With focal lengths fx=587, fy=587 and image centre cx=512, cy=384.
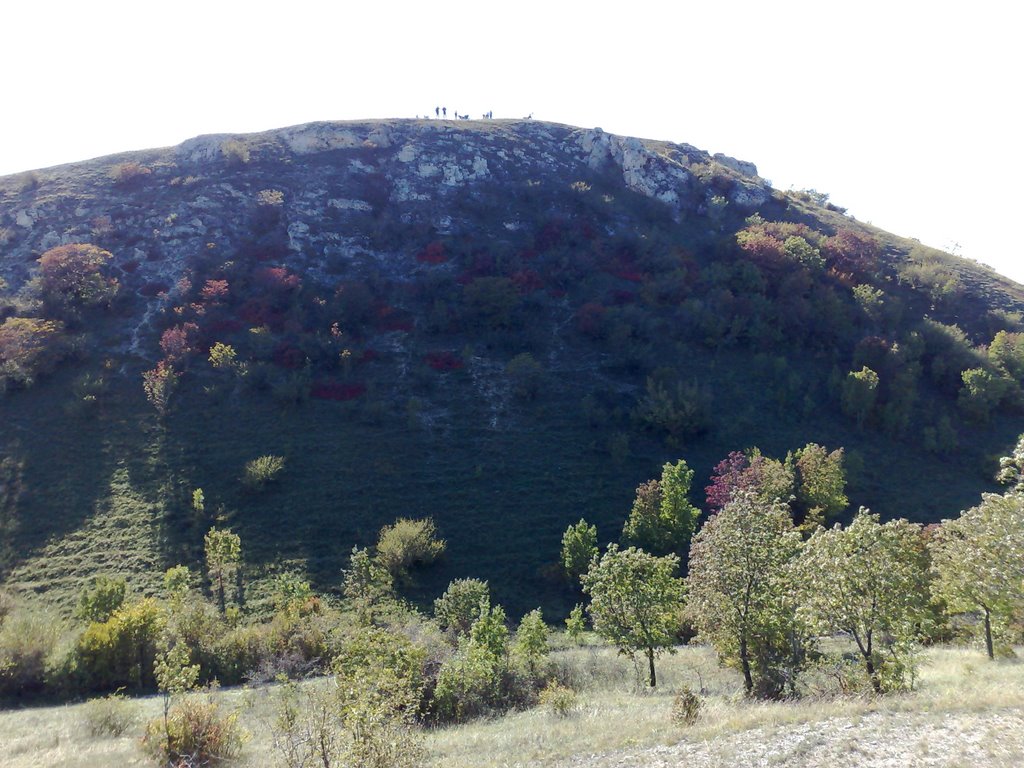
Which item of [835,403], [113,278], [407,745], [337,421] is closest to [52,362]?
[113,278]

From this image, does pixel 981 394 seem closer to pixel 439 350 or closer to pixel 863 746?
pixel 439 350

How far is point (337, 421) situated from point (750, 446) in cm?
3045

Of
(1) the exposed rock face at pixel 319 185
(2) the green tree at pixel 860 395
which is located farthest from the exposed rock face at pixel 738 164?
(2) the green tree at pixel 860 395

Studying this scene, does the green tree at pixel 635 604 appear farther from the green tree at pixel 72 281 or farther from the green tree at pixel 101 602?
the green tree at pixel 72 281

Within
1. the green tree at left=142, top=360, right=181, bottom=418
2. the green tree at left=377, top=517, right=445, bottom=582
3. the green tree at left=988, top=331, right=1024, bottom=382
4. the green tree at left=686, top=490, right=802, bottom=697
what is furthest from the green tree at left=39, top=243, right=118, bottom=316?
the green tree at left=988, top=331, right=1024, bottom=382

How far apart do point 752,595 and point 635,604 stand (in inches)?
201

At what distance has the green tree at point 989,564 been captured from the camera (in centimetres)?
1653

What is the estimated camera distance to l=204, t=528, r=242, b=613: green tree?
99.7 ft

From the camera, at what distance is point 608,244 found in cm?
6412

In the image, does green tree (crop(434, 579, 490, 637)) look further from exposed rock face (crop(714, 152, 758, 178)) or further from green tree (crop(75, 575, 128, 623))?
exposed rock face (crop(714, 152, 758, 178))

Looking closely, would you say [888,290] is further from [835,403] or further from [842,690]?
[842,690]

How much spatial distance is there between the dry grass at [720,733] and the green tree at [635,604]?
6.79 feet

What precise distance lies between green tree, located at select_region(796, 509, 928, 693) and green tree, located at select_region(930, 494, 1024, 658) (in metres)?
3.00

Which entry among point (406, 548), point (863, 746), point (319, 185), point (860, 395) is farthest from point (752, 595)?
point (319, 185)
